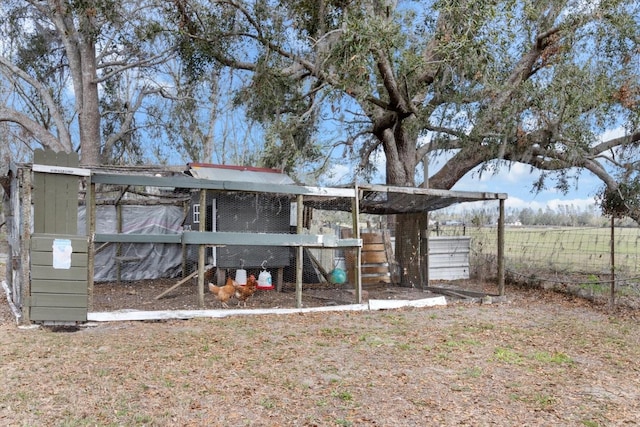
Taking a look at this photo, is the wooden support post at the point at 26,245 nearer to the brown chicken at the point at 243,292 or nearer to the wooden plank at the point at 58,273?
the wooden plank at the point at 58,273

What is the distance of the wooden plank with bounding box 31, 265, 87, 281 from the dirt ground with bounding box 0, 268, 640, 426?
645 millimetres

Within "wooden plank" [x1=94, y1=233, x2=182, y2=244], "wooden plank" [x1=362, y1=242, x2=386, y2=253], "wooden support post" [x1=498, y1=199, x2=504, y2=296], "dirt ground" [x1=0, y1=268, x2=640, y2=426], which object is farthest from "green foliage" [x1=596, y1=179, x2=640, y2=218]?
"wooden plank" [x1=94, y1=233, x2=182, y2=244]

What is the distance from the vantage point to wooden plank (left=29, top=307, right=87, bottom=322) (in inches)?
241

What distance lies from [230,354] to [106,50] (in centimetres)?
1297

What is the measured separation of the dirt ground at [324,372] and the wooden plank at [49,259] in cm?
81

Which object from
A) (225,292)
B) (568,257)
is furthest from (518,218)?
(225,292)

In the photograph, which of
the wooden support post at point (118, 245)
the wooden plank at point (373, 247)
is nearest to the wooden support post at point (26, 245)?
the wooden support post at point (118, 245)

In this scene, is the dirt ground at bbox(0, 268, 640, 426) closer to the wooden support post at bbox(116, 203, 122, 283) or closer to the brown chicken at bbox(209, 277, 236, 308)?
the brown chicken at bbox(209, 277, 236, 308)

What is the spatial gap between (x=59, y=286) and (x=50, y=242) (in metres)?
0.56

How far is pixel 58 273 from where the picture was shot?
6172mm

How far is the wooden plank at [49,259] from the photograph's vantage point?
607 centimetres

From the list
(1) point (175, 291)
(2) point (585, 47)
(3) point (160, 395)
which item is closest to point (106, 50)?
(1) point (175, 291)

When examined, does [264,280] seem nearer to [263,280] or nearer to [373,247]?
[263,280]

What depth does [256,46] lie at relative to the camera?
35.1ft
